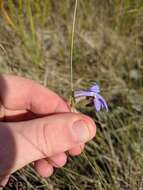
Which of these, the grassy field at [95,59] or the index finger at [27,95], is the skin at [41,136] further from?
the grassy field at [95,59]

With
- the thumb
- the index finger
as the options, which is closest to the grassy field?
the index finger

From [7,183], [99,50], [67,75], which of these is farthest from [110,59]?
[7,183]

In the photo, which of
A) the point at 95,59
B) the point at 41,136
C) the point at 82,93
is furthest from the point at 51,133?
the point at 95,59

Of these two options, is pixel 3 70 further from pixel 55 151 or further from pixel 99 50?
pixel 55 151

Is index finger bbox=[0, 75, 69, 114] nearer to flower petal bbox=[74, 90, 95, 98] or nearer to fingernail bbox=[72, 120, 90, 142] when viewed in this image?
flower petal bbox=[74, 90, 95, 98]

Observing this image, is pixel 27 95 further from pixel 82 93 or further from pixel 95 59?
pixel 95 59

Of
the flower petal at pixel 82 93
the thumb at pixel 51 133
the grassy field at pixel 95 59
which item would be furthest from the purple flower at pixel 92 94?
the grassy field at pixel 95 59
